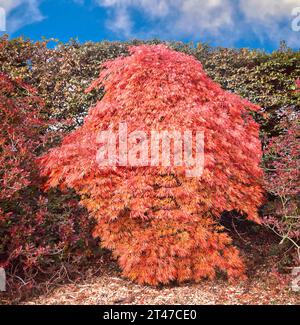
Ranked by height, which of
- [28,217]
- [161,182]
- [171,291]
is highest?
[161,182]

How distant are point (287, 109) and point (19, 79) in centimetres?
520

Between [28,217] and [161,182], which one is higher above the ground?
[161,182]

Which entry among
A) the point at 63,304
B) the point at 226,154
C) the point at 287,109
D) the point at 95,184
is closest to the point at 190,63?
the point at 226,154

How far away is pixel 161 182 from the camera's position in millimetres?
5859

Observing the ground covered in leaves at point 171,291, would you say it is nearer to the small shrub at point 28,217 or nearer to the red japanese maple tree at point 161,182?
the red japanese maple tree at point 161,182

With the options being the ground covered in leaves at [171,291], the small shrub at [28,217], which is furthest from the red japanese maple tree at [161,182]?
the small shrub at [28,217]

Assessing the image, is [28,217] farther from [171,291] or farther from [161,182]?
[171,291]

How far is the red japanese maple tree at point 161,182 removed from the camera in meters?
5.82

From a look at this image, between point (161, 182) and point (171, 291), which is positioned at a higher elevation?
point (161, 182)

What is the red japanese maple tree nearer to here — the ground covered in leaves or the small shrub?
the ground covered in leaves

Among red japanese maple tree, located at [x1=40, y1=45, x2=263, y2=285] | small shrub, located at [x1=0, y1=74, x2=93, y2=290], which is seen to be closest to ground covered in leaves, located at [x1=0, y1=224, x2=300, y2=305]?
red japanese maple tree, located at [x1=40, y1=45, x2=263, y2=285]

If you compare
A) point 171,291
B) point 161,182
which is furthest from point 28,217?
point 171,291

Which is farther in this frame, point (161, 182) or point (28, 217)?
point (28, 217)
